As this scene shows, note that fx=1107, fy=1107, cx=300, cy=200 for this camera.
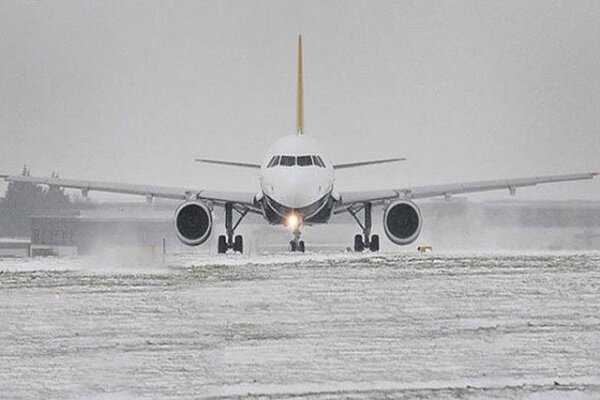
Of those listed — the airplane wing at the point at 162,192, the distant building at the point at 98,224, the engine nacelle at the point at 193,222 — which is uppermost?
the distant building at the point at 98,224

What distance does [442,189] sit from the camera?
137 ft

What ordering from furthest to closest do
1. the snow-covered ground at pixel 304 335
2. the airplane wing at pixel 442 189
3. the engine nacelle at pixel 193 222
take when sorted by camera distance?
the airplane wing at pixel 442 189
the engine nacelle at pixel 193 222
the snow-covered ground at pixel 304 335

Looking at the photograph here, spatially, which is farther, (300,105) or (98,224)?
(98,224)

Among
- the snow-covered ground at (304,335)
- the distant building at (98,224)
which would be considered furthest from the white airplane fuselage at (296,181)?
the distant building at (98,224)

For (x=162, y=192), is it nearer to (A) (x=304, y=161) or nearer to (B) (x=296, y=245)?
(B) (x=296, y=245)

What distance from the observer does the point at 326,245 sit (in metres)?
52.8

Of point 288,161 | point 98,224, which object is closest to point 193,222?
point 288,161

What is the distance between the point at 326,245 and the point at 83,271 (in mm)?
26601

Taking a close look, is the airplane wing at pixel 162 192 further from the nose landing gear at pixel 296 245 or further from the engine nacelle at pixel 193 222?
the nose landing gear at pixel 296 245

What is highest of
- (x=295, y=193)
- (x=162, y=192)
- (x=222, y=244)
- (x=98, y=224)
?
(x=98, y=224)

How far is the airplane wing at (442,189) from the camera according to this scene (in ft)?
133

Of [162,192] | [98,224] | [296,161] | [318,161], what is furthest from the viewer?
[98,224]

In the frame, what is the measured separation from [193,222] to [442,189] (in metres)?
9.80

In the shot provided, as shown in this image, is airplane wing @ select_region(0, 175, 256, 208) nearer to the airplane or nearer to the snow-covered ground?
the airplane
